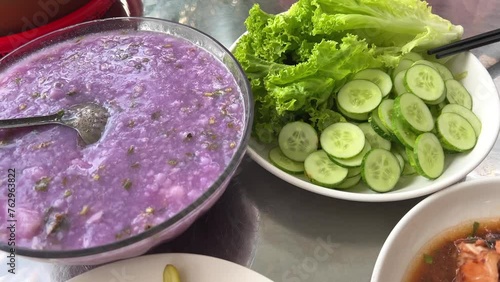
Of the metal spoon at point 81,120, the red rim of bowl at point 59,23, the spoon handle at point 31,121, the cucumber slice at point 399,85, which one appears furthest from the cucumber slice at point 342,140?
the red rim of bowl at point 59,23

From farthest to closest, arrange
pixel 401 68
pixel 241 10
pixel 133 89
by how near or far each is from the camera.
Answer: pixel 241 10 → pixel 401 68 → pixel 133 89

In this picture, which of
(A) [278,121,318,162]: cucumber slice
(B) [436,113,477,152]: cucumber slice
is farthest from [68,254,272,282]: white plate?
(B) [436,113,477,152]: cucumber slice

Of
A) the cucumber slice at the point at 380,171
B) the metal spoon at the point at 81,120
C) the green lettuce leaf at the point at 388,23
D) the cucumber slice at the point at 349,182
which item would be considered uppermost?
the green lettuce leaf at the point at 388,23

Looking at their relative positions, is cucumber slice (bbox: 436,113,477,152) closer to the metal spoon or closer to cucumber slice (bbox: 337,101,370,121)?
cucumber slice (bbox: 337,101,370,121)

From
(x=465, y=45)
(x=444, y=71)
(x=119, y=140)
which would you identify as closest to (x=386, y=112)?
(x=444, y=71)

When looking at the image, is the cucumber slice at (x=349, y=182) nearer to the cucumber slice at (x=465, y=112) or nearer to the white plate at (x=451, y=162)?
the white plate at (x=451, y=162)

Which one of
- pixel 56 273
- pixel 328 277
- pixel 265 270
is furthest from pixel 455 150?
pixel 56 273

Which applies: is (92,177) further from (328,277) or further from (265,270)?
(328,277)
